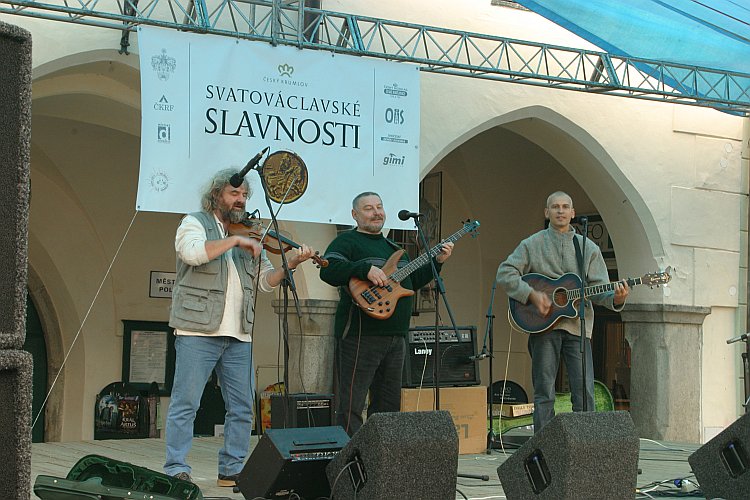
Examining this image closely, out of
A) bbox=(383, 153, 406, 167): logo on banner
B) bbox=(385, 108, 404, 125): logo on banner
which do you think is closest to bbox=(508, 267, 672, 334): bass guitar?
bbox=(383, 153, 406, 167): logo on banner

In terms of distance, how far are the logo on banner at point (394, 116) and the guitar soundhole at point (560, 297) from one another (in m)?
1.91

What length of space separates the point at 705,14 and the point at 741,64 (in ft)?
→ 2.24

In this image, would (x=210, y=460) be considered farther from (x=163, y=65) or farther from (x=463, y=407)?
(x=163, y=65)

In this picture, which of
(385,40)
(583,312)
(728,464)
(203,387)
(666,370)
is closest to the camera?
(728,464)

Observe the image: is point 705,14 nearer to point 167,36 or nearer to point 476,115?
point 476,115

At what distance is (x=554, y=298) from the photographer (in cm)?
639

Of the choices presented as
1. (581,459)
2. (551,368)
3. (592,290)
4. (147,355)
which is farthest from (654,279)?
(147,355)

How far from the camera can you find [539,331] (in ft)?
20.7

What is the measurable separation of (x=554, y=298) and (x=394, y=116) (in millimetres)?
1986

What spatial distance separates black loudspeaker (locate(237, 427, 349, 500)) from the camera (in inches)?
158

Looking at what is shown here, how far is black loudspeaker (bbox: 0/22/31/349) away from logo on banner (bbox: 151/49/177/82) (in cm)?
558

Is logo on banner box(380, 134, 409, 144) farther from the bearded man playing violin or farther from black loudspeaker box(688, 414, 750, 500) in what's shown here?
black loudspeaker box(688, 414, 750, 500)

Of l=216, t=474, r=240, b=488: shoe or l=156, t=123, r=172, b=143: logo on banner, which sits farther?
l=156, t=123, r=172, b=143: logo on banner

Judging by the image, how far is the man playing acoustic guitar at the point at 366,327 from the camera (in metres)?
5.65
